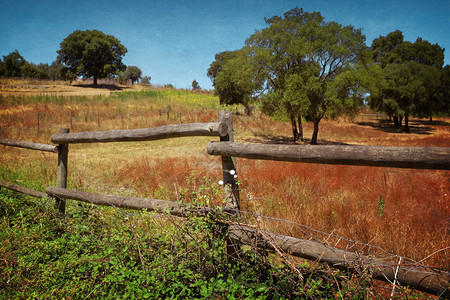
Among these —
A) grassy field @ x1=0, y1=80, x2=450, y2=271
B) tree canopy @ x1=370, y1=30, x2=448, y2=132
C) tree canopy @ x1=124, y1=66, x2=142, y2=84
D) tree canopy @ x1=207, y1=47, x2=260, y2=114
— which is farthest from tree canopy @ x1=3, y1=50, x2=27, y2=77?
tree canopy @ x1=370, y1=30, x2=448, y2=132

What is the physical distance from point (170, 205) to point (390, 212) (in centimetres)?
362

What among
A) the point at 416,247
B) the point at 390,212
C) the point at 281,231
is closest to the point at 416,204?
the point at 390,212

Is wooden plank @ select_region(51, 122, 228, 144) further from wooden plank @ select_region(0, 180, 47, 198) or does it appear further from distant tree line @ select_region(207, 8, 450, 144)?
distant tree line @ select_region(207, 8, 450, 144)

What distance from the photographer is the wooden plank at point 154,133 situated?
7.88ft

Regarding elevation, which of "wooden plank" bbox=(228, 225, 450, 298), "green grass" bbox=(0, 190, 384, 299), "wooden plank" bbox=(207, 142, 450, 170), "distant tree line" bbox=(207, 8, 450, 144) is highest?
"distant tree line" bbox=(207, 8, 450, 144)

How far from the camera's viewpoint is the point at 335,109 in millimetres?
18094

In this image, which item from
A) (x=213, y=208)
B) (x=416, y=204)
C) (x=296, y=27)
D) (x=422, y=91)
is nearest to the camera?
(x=213, y=208)

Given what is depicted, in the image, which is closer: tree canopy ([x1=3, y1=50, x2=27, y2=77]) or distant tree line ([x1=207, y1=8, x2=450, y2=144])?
distant tree line ([x1=207, y1=8, x2=450, y2=144])

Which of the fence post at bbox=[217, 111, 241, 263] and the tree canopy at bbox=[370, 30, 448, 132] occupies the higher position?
the tree canopy at bbox=[370, 30, 448, 132]

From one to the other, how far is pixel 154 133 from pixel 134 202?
2.88 ft

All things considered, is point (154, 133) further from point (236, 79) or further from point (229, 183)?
point (236, 79)

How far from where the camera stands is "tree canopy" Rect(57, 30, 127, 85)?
53.1 meters

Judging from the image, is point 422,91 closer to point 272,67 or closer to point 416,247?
point 272,67

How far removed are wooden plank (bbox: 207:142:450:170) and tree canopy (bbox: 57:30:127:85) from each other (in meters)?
61.2
